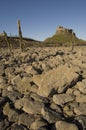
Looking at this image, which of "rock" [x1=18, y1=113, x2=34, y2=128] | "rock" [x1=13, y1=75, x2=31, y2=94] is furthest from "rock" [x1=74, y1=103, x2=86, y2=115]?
"rock" [x1=13, y1=75, x2=31, y2=94]

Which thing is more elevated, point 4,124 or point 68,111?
point 68,111

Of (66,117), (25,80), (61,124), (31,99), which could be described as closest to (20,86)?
(25,80)

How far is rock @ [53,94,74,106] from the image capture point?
596cm

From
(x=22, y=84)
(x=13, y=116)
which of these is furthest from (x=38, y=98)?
(x=22, y=84)

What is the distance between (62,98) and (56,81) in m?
0.76

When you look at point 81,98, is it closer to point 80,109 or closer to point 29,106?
point 80,109

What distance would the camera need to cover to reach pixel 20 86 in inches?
297

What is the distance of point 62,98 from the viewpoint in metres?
6.08

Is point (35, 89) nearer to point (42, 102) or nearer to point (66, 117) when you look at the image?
point (42, 102)

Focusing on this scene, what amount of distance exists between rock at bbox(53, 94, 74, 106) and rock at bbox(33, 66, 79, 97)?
339 mm

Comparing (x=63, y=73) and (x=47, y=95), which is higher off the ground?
(x=63, y=73)

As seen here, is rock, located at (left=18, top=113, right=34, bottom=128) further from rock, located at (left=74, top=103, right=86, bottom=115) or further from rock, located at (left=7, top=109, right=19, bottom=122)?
rock, located at (left=74, top=103, right=86, bottom=115)

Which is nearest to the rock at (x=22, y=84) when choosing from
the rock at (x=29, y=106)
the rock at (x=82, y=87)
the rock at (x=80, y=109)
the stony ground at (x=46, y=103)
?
the stony ground at (x=46, y=103)

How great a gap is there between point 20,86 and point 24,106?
1846 millimetres
